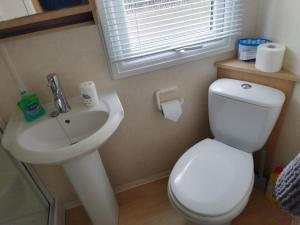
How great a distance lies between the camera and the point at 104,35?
1.10 metres

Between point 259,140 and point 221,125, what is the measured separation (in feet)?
0.73

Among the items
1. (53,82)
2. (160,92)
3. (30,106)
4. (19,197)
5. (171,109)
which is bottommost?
(19,197)

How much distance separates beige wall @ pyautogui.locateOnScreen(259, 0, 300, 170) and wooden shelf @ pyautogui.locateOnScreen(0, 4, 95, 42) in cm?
96

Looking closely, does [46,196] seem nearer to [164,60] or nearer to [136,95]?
[136,95]

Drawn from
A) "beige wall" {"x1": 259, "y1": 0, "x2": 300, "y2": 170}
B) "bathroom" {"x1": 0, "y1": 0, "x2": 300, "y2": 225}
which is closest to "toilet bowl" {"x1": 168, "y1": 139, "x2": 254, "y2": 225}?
"bathroom" {"x1": 0, "y1": 0, "x2": 300, "y2": 225}

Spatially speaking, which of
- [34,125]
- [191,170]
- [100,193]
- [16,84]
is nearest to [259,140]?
[191,170]

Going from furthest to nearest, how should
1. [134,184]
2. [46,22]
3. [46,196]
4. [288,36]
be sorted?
[134,184] < [46,196] < [288,36] < [46,22]

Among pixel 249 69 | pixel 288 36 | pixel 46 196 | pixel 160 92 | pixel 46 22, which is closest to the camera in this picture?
pixel 46 22

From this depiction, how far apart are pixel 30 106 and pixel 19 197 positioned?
69 cm

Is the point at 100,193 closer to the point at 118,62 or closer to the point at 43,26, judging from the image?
the point at 118,62

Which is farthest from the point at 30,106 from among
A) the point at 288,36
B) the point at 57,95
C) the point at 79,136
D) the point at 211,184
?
the point at 288,36

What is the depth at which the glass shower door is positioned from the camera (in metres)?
1.27

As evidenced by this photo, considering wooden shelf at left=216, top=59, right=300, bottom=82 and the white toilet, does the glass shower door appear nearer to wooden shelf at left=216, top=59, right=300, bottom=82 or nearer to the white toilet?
the white toilet

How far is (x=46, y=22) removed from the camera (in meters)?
1.02
